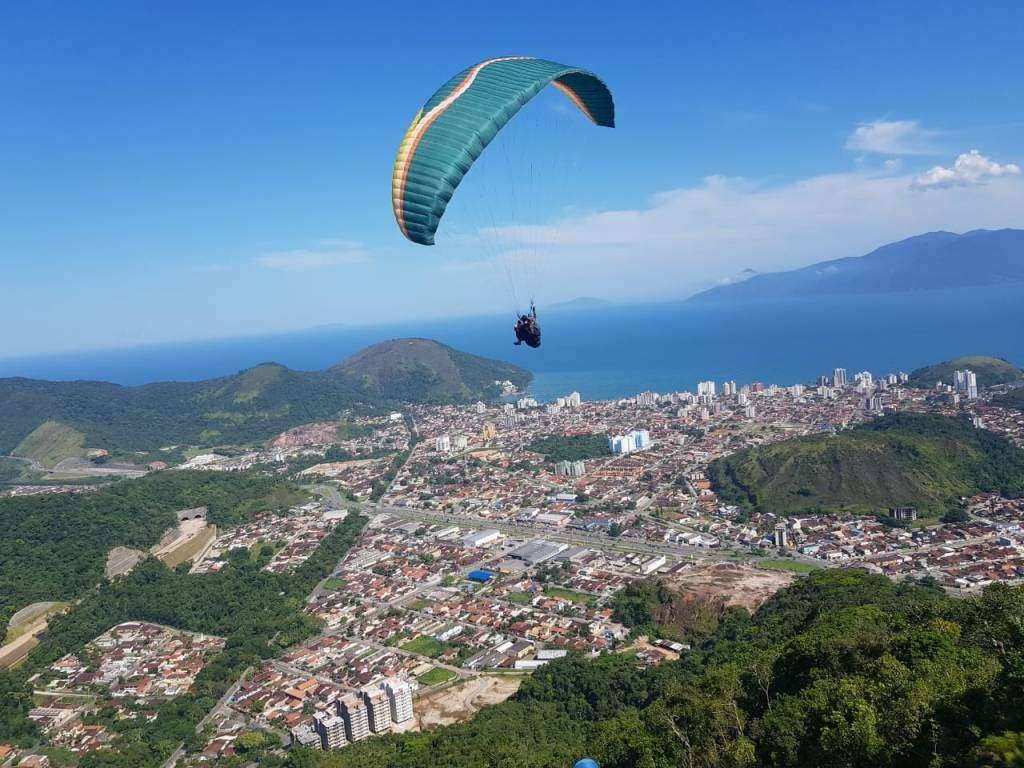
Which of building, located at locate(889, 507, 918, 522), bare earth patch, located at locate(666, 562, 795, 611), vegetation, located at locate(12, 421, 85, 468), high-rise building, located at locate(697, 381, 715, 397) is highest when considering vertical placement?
vegetation, located at locate(12, 421, 85, 468)

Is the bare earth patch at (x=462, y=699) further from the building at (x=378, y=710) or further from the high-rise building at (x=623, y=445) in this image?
the high-rise building at (x=623, y=445)

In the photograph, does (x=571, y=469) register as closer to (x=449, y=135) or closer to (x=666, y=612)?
(x=666, y=612)

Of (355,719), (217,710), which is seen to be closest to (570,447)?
(217,710)

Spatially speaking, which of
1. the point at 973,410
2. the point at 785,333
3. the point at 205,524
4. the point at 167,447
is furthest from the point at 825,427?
the point at 785,333

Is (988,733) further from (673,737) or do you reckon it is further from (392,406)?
(392,406)

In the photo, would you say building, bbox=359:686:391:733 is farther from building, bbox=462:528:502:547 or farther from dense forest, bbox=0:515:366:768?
building, bbox=462:528:502:547

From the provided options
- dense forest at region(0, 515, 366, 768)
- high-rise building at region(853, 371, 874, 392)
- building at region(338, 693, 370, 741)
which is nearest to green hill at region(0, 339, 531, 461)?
dense forest at region(0, 515, 366, 768)

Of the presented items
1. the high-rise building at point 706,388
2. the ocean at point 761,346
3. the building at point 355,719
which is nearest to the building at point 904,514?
the building at point 355,719
